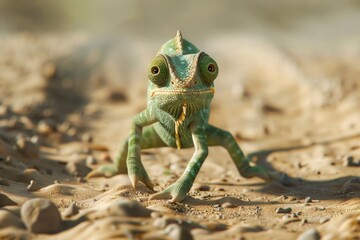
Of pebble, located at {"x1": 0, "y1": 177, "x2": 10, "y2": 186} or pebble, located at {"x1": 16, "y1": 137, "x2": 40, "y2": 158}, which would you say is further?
pebble, located at {"x1": 16, "y1": 137, "x2": 40, "y2": 158}

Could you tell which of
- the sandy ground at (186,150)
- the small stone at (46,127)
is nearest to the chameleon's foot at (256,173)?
the sandy ground at (186,150)

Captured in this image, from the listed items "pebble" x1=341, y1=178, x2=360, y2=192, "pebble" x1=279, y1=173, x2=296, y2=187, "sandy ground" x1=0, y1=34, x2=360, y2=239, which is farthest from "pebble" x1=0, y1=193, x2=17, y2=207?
"pebble" x1=341, y1=178, x2=360, y2=192

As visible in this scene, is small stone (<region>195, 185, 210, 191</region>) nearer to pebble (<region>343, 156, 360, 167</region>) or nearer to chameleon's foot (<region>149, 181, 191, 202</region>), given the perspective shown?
chameleon's foot (<region>149, 181, 191, 202</region>)

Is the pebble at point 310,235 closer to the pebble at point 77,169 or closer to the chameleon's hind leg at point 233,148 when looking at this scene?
the chameleon's hind leg at point 233,148

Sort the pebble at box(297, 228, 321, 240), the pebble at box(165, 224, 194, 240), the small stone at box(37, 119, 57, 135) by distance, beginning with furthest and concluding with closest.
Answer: the small stone at box(37, 119, 57, 135) < the pebble at box(297, 228, 321, 240) < the pebble at box(165, 224, 194, 240)

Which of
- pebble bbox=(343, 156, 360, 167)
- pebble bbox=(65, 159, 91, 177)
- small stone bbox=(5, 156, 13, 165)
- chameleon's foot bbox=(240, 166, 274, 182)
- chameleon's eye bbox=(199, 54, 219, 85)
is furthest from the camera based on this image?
pebble bbox=(343, 156, 360, 167)

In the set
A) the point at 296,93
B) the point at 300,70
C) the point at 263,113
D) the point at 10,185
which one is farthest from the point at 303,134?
the point at 10,185

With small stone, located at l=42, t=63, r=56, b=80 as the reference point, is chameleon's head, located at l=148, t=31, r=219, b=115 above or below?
below
